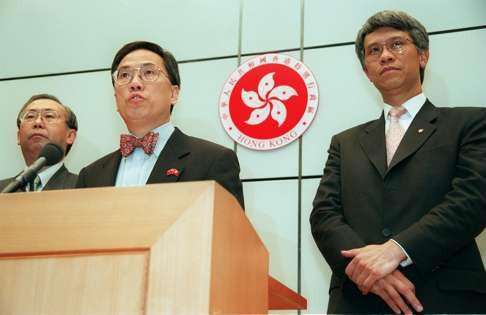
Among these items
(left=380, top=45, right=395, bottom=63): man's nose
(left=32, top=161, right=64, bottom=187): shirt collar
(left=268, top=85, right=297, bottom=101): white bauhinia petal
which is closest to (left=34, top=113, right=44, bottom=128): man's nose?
(left=32, top=161, right=64, bottom=187): shirt collar

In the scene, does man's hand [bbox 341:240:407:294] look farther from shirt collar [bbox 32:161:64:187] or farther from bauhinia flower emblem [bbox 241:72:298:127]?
shirt collar [bbox 32:161:64:187]

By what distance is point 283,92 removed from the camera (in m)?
3.38

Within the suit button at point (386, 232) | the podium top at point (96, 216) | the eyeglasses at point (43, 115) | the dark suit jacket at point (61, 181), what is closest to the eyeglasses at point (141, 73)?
the dark suit jacket at point (61, 181)

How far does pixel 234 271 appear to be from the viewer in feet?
4.53

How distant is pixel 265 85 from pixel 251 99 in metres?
0.09

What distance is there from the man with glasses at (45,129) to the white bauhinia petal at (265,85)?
0.94 metres

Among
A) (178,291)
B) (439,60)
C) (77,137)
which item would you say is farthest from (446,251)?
(77,137)

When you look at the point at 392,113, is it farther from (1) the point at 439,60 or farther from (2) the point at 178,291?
(2) the point at 178,291

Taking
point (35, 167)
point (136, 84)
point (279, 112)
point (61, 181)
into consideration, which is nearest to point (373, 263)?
point (35, 167)

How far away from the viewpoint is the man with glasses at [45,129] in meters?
3.30

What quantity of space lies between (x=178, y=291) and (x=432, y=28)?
243 cm

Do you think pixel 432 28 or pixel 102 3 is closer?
pixel 432 28

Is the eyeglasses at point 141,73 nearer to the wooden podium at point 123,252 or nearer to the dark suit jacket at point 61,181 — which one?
the dark suit jacket at point 61,181

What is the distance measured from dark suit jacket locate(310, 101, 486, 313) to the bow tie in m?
0.60
